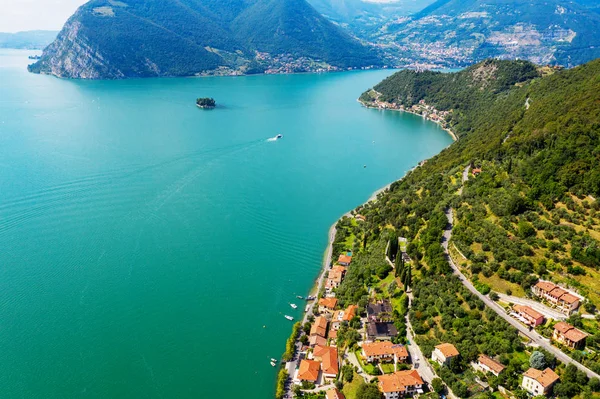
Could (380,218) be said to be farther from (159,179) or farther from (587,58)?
(587,58)

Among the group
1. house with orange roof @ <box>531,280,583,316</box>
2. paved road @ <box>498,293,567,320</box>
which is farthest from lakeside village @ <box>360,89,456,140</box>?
paved road @ <box>498,293,567,320</box>

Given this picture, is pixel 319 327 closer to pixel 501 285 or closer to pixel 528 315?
pixel 501 285

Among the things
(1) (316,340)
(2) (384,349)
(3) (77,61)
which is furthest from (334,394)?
(3) (77,61)

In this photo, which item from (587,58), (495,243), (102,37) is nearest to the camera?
(495,243)

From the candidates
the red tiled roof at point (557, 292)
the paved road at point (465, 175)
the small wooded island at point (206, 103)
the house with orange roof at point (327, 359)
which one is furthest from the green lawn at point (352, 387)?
the small wooded island at point (206, 103)

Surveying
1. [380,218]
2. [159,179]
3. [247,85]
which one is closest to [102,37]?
[247,85]

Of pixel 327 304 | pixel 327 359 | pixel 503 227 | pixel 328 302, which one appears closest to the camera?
pixel 327 359
